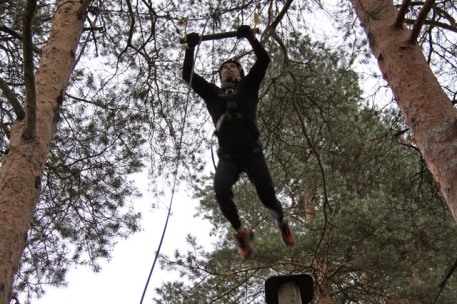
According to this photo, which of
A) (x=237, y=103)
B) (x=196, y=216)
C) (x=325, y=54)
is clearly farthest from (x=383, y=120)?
(x=196, y=216)

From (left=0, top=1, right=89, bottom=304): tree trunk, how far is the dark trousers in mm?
1102

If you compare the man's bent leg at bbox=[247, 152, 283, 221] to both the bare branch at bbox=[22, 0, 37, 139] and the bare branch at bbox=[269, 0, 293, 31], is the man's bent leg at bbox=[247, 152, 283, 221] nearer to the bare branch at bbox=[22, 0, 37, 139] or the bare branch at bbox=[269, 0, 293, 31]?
the bare branch at bbox=[22, 0, 37, 139]

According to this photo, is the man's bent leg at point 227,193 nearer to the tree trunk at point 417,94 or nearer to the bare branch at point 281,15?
the tree trunk at point 417,94

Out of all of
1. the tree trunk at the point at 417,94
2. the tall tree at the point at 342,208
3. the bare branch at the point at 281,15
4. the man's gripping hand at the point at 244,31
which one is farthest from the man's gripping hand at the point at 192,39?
the tall tree at the point at 342,208

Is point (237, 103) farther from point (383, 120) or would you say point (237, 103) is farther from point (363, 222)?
point (363, 222)

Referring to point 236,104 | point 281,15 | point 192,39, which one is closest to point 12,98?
point 192,39

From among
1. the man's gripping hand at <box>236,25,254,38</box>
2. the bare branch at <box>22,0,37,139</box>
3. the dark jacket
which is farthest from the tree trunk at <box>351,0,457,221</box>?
the bare branch at <box>22,0,37,139</box>

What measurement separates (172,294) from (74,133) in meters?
2.73

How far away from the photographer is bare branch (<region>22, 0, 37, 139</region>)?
217cm

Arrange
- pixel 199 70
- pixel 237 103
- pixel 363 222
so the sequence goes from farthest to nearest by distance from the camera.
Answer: pixel 363 222
pixel 199 70
pixel 237 103

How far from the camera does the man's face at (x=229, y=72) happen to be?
3363 millimetres

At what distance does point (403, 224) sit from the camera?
21.5 feet

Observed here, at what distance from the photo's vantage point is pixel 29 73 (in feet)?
8.14

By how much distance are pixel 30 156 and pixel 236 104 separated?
1.29 metres
